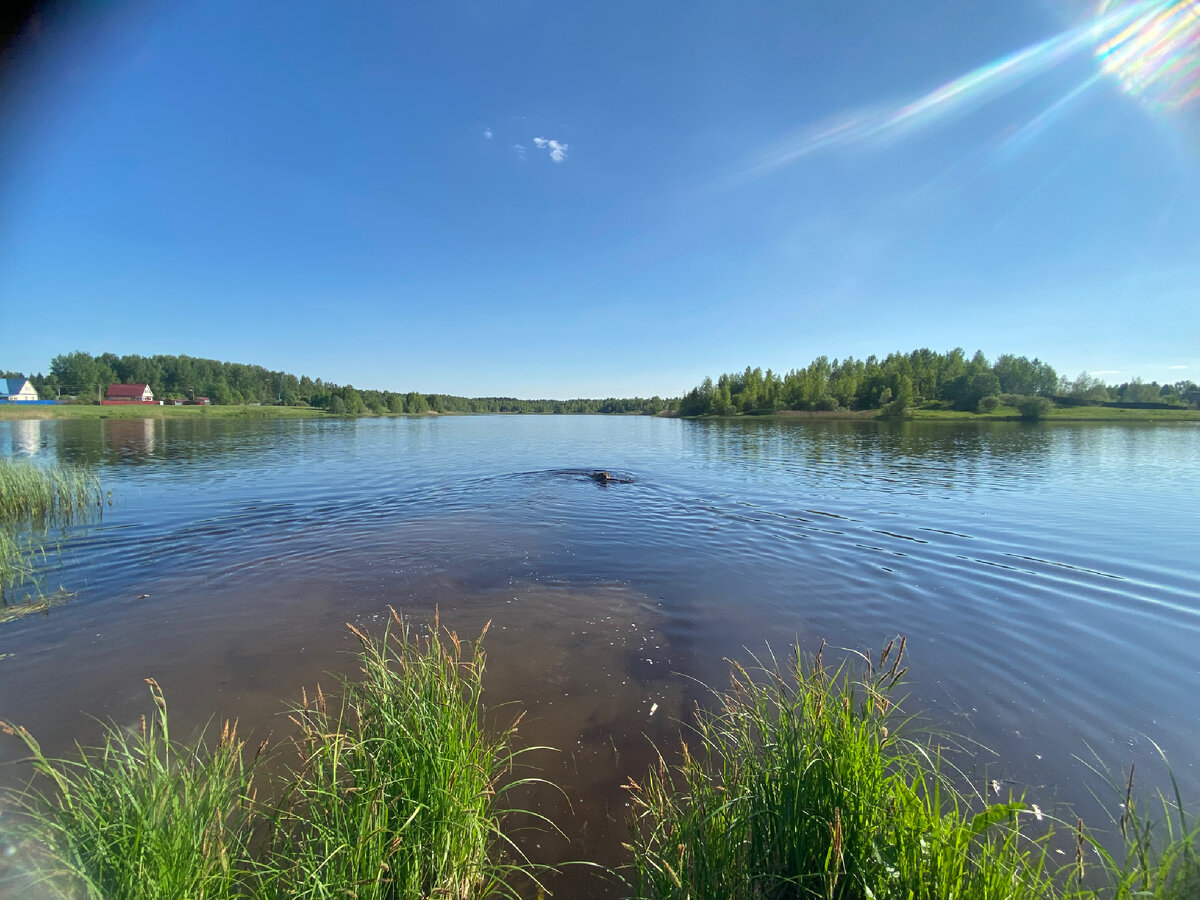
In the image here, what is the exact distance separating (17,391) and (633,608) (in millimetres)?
155873

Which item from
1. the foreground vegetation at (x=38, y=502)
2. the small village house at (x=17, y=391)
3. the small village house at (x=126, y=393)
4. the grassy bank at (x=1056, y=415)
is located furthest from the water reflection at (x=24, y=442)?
the grassy bank at (x=1056, y=415)

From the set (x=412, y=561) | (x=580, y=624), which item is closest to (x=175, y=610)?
(x=412, y=561)

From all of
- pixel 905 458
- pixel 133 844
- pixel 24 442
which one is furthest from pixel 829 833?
pixel 24 442

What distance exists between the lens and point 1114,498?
59.1ft

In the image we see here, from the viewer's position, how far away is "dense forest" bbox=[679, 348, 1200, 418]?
104688mm

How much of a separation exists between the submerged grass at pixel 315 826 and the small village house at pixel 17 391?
14605 cm

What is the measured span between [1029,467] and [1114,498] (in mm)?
10023

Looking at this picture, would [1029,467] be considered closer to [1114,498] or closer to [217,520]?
[1114,498]

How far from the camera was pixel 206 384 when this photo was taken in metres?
145

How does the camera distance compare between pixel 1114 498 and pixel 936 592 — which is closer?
pixel 936 592

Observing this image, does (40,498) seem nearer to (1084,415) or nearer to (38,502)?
(38,502)

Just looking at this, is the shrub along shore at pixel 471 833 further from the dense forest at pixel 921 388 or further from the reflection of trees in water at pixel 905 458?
the dense forest at pixel 921 388

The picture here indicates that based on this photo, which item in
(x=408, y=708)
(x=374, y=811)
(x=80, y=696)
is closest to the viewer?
(x=374, y=811)

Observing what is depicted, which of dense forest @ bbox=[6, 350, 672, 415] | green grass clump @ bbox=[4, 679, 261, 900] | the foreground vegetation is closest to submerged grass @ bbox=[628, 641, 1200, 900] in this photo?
green grass clump @ bbox=[4, 679, 261, 900]
